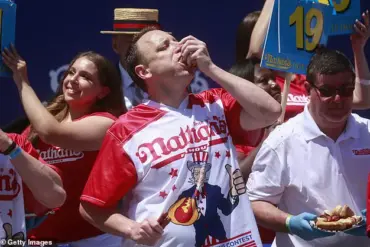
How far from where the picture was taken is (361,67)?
5.09 metres

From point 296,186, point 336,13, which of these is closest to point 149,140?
point 296,186

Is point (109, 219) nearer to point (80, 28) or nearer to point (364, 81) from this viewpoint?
point (364, 81)

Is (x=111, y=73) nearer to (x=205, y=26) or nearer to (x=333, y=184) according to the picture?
(x=333, y=184)

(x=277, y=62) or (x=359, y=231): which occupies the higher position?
(x=277, y=62)

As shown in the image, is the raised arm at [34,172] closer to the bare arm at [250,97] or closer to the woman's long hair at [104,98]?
the woman's long hair at [104,98]

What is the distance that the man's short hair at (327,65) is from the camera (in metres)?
4.57

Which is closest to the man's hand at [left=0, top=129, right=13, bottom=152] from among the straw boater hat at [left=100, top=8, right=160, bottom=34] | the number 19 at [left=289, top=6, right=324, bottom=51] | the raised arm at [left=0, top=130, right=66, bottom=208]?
the raised arm at [left=0, top=130, right=66, bottom=208]

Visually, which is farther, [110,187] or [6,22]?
[6,22]

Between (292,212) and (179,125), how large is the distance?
0.69m

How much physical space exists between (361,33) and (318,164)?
91cm

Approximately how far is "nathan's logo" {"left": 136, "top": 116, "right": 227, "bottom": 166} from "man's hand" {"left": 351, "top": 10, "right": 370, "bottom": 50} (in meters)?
1.13

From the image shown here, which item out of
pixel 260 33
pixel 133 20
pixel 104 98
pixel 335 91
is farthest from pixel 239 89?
pixel 133 20

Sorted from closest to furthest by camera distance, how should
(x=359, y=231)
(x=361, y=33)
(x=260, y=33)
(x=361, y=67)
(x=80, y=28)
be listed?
(x=359, y=231) → (x=361, y=67) → (x=361, y=33) → (x=260, y=33) → (x=80, y=28)

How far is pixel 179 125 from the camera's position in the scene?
430cm
